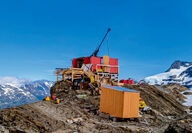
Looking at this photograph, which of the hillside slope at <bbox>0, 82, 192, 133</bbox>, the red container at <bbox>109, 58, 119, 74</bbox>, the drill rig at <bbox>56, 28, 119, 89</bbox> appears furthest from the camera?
the red container at <bbox>109, 58, 119, 74</bbox>

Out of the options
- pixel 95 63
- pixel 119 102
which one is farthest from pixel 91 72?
pixel 119 102

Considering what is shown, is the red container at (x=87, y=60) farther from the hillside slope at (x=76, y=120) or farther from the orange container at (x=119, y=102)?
the orange container at (x=119, y=102)

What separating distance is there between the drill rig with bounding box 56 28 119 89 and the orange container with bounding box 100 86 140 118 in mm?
9890

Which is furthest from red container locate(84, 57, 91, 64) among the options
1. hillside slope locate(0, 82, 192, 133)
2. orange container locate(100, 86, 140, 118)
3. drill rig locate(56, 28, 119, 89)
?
orange container locate(100, 86, 140, 118)

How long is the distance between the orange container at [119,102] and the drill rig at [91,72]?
32.4 ft

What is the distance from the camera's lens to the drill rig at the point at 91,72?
115 feet

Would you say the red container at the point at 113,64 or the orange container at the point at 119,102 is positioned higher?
the red container at the point at 113,64

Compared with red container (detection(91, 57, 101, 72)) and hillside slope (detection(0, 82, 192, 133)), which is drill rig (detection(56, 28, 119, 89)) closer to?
red container (detection(91, 57, 101, 72))

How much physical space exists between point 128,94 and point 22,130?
11.1m

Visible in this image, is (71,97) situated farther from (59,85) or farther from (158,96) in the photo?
(158,96)

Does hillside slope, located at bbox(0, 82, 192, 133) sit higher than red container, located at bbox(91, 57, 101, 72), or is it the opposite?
red container, located at bbox(91, 57, 101, 72)

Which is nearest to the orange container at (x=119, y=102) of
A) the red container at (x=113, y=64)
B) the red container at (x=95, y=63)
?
the red container at (x=95, y=63)

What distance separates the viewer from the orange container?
20.7 m

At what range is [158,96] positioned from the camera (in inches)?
1389
